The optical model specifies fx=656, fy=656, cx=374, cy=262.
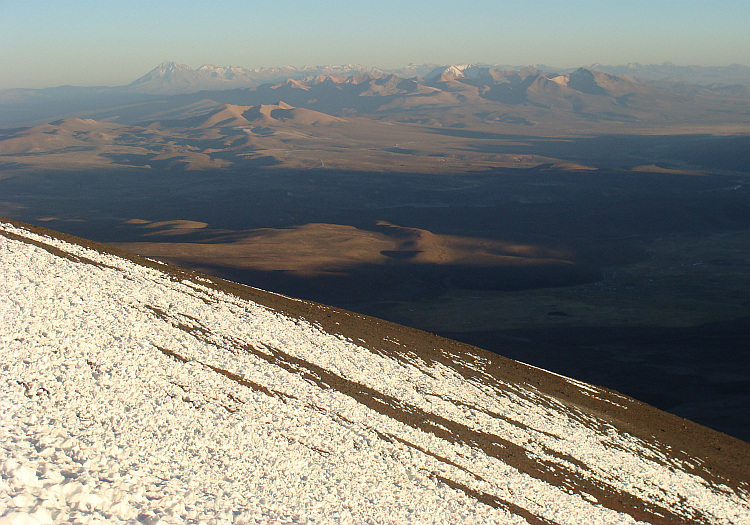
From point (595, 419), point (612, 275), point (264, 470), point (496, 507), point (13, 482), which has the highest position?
point (13, 482)

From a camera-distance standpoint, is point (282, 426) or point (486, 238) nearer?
point (282, 426)

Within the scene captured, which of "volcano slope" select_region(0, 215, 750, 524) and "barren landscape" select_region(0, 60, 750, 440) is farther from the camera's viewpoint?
"barren landscape" select_region(0, 60, 750, 440)

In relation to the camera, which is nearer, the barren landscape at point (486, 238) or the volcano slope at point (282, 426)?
the volcano slope at point (282, 426)

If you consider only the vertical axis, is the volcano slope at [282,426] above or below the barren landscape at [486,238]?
above

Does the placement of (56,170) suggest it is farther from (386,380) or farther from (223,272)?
(386,380)

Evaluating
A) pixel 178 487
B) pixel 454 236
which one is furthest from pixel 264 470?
pixel 454 236

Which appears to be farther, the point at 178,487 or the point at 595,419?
the point at 595,419

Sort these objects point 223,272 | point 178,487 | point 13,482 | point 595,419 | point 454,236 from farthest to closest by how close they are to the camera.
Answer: point 454,236, point 223,272, point 595,419, point 178,487, point 13,482

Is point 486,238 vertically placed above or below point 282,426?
below
